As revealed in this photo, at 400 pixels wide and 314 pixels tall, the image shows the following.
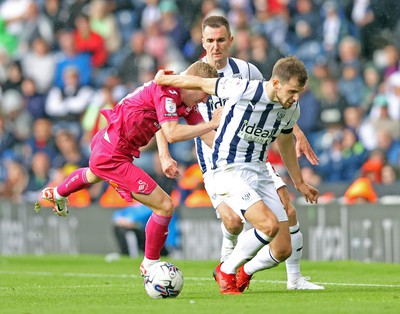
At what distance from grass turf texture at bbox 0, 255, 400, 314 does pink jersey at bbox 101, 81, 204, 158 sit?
4.48 feet

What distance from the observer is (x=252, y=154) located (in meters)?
→ 8.84

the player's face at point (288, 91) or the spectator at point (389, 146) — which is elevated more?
the player's face at point (288, 91)

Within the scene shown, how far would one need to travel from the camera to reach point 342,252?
1487 cm

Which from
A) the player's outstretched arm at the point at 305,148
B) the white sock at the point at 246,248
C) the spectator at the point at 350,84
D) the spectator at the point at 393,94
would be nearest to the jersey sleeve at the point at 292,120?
the player's outstretched arm at the point at 305,148

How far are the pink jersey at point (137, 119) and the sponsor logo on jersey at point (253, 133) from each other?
72cm

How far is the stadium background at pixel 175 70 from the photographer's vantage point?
53.7ft

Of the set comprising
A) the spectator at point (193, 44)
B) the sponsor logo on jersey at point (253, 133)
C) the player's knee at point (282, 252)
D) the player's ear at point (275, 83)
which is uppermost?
the spectator at point (193, 44)

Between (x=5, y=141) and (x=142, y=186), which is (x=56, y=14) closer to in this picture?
(x=5, y=141)

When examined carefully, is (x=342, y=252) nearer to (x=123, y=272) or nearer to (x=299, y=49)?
(x=123, y=272)

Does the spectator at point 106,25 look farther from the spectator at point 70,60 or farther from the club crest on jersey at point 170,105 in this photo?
the club crest on jersey at point 170,105

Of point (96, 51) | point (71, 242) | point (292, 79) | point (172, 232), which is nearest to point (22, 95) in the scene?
point (96, 51)

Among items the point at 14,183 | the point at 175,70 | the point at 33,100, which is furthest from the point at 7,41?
the point at 175,70

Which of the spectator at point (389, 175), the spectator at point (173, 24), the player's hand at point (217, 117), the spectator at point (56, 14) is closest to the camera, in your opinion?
the player's hand at point (217, 117)

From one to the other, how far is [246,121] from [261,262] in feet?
4.06
